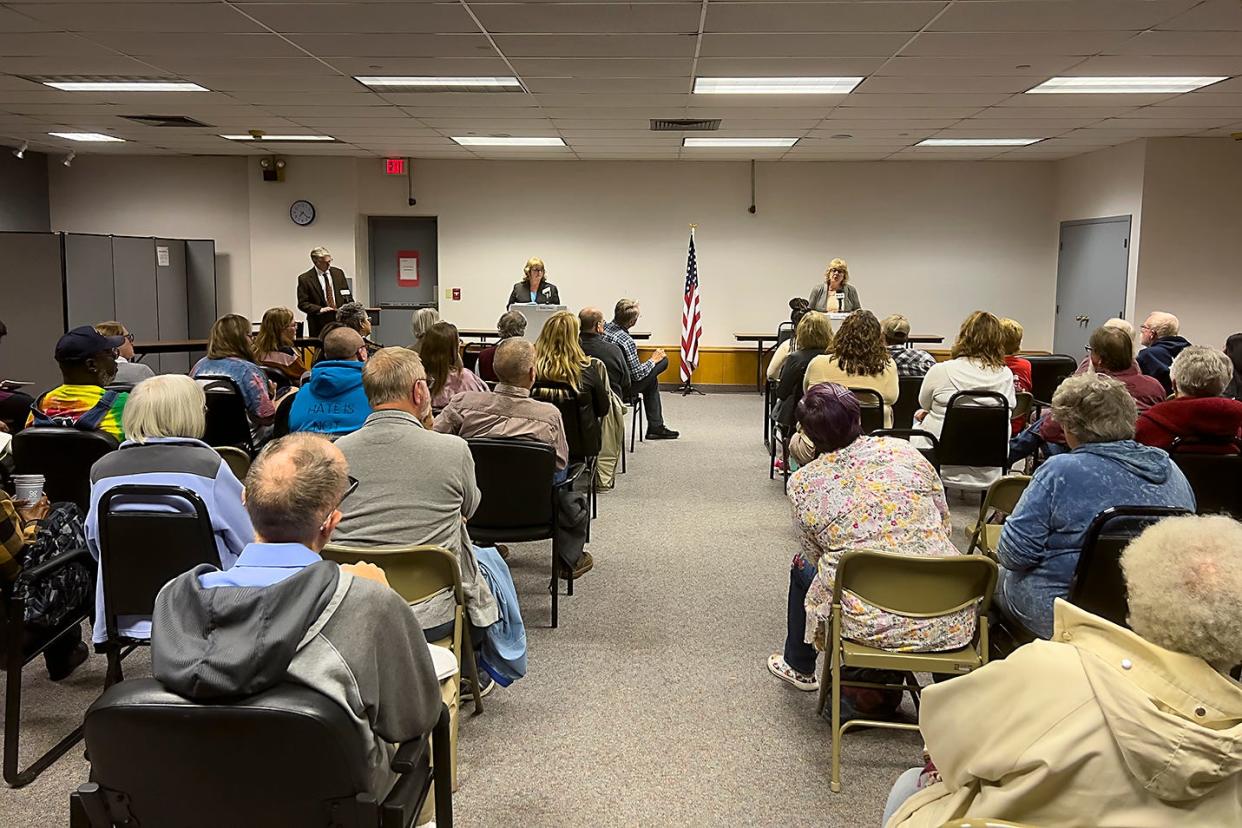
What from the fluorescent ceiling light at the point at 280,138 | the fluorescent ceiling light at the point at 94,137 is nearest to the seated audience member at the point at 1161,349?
the fluorescent ceiling light at the point at 280,138

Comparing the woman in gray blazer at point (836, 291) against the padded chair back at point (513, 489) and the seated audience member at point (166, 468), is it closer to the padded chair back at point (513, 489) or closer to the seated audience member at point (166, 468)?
the padded chair back at point (513, 489)

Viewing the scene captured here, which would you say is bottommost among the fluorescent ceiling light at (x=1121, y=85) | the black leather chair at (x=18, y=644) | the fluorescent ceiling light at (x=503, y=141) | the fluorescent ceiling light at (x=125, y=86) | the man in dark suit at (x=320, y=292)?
the black leather chair at (x=18, y=644)

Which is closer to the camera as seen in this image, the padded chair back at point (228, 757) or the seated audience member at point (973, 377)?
the padded chair back at point (228, 757)

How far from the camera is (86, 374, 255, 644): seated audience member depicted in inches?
114

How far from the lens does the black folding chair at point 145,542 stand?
2799mm

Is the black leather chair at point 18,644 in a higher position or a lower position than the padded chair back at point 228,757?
lower

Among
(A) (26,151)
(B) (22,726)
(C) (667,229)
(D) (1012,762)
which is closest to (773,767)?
(D) (1012,762)

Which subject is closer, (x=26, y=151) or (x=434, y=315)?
(x=434, y=315)

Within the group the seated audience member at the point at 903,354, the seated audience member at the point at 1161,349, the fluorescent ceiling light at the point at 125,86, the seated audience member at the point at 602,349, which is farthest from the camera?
the fluorescent ceiling light at the point at 125,86

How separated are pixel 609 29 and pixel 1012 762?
16.3 feet

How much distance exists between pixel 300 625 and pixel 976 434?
4571mm

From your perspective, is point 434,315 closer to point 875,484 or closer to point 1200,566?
point 875,484

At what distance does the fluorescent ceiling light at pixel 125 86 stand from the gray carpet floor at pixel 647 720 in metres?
4.96

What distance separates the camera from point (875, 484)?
3035 mm
